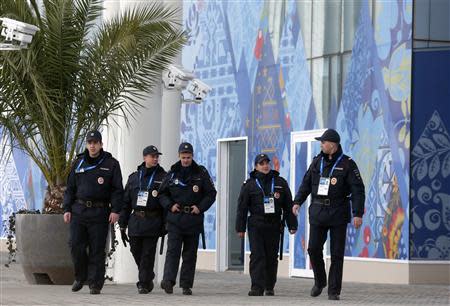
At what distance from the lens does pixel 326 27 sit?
80.4ft

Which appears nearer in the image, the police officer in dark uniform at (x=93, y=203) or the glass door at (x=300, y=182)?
the police officer in dark uniform at (x=93, y=203)

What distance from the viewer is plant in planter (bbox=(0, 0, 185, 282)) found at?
747 inches

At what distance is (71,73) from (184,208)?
10.8 ft

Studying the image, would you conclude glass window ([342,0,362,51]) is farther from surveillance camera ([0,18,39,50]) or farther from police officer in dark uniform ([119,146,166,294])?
surveillance camera ([0,18,39,50])

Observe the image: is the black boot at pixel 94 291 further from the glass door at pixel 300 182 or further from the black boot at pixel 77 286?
the glass door at pixel 300 182

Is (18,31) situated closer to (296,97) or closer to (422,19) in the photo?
(422,19)

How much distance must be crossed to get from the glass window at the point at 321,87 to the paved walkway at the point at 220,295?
3.78 metres

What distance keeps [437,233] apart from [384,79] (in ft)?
8.94

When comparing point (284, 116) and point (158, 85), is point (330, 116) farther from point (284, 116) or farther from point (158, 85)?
point (158, 85)

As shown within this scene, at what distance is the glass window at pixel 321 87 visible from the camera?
79.9ft

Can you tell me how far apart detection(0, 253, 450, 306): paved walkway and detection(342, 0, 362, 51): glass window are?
4582 mm

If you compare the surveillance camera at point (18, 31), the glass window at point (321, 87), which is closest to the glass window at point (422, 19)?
the glass window at point (321, 87)

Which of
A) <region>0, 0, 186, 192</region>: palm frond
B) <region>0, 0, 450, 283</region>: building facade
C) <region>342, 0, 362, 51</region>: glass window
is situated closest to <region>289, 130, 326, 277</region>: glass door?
<region>0, 0, 450, 283</region>: building facade

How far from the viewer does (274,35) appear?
26297mm
